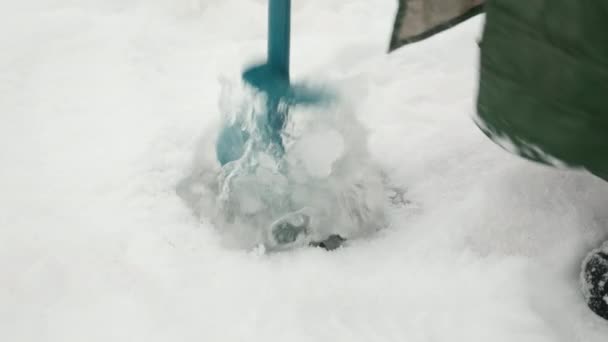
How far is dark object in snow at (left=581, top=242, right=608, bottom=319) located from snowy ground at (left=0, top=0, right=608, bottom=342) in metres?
0.02

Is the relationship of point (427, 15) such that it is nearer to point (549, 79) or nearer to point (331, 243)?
point (549, 79)

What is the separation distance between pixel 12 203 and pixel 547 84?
2.28 ft

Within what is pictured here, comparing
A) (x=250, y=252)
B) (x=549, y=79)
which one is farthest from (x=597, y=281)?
(x=250, y=252)

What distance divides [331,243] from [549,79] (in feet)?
1.22

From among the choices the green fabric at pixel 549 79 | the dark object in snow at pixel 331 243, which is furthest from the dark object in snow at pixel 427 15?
the dark object in snow at pixel 331 243

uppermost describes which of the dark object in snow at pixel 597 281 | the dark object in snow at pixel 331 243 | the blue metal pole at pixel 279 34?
the blue metal pole at pixel 279 34

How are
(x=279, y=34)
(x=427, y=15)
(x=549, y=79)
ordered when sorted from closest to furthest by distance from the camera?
1. (x=549, y=79)
2. (x=427, y=15)
3. (x=279, y=34)

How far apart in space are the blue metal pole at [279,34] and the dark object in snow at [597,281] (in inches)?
16.7

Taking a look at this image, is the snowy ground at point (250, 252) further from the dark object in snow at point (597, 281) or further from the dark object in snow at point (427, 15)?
the dark object in snow at point (427, 15)

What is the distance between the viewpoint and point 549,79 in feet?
1.92

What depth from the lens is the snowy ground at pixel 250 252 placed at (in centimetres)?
74

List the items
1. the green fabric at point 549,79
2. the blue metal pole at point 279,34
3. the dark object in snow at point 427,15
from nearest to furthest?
the green fabric at point 549,79 → the dark object in snow at point 427,15 → the blue metal pole at point 279,34

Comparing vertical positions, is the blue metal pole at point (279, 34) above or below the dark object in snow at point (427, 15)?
below

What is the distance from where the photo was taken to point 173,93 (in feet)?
3.72
